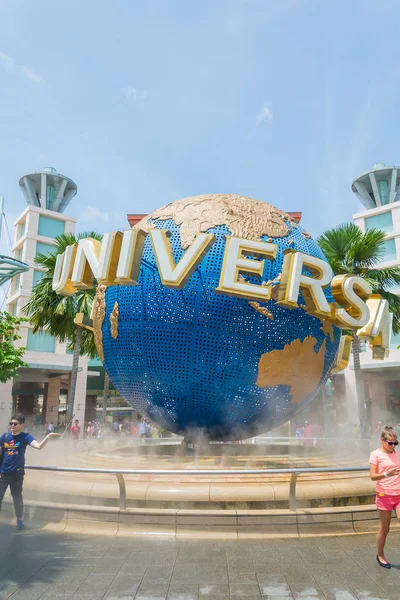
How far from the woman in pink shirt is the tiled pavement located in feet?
1.00

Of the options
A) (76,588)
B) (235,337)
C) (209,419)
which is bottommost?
(76,588)

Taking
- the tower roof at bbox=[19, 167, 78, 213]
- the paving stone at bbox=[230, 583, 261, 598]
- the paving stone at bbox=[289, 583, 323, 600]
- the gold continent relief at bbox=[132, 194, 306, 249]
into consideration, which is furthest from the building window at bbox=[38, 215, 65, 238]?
the paving stone at bbox=[289, 583, 323, 600]

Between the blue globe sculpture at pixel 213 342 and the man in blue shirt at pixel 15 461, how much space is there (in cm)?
262

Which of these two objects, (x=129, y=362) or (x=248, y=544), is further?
(x=129, y=362)

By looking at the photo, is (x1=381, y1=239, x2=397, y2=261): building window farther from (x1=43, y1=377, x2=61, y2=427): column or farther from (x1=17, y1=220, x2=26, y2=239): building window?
(x1=17, y1=220, x2=26, y2=239): building window

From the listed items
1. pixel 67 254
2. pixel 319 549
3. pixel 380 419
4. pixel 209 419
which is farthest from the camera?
pixel 380 419

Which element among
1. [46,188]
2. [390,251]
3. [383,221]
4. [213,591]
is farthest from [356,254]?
[46,188]

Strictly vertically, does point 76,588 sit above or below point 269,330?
below

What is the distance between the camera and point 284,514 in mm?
5332

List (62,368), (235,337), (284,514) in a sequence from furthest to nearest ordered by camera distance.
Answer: (62,368)
(235,337)
(284,514)

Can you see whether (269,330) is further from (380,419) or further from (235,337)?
(380,419)

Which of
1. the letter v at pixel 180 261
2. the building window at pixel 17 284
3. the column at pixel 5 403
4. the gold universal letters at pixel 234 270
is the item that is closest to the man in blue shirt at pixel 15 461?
the gold universal letters at pixel 234 270

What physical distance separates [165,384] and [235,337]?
153cm

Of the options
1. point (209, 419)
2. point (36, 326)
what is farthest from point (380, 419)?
point (209, 419)
